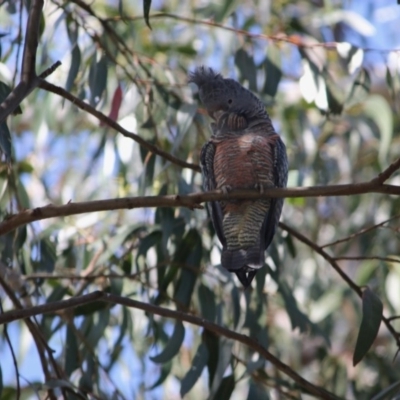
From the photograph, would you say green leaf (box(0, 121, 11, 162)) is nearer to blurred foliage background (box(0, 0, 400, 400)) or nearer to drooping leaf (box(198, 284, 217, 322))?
blurred foliage background (box(0, 0, 400, 400))

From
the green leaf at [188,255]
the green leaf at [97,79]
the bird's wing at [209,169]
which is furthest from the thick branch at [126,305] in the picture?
the green leaf at [97,79]

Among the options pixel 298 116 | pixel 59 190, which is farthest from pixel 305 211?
pixel 59 190

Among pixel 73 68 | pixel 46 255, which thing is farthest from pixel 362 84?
pixel 46 255

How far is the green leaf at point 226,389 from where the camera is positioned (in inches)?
134

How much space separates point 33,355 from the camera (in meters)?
6.21

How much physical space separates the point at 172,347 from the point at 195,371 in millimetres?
135

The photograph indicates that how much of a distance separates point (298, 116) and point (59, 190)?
74.0 inches

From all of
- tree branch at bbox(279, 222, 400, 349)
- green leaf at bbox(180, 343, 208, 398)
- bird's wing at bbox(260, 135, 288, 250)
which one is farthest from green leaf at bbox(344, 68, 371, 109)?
green leaf at bbox(180, 343, 208, 398)

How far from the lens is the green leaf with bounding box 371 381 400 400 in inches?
118

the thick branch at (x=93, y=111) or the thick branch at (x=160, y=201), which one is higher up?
the thick branch at (x=93, y=111)

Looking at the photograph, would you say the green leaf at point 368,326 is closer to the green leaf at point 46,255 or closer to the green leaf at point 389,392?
the green leaf at point 389,392

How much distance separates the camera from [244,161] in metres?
3.39

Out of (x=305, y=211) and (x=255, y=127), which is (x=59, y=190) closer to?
(x=305, y=211)

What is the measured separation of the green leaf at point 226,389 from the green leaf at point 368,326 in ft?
2.07
